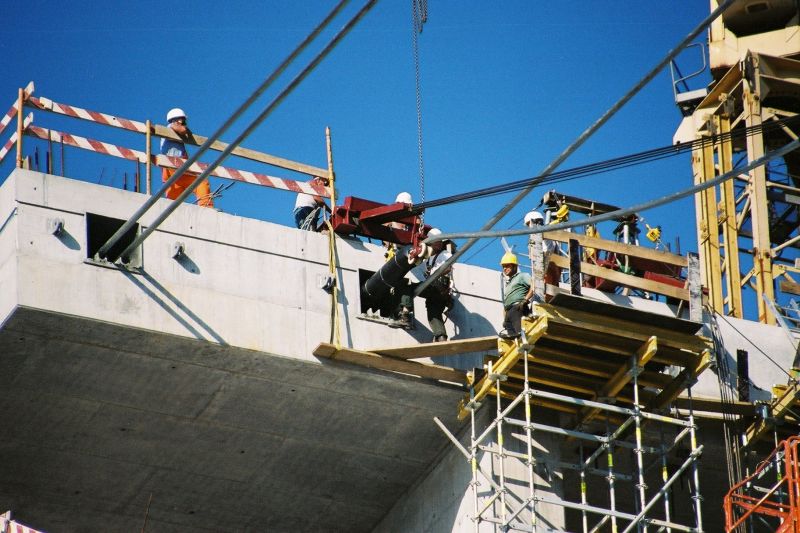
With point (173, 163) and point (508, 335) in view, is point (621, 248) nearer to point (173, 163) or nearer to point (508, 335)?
point (508, 335)

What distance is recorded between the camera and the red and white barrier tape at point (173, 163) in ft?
68.6

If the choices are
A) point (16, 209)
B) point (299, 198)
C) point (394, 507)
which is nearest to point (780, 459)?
point (394, 507)

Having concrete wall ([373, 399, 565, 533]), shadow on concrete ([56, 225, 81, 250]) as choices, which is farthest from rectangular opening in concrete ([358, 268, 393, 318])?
shadow on concrete ([56, 225, 81, 250])

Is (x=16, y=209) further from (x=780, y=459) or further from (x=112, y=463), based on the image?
(x=780, y=459)

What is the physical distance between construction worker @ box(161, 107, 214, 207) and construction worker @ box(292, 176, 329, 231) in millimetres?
1408

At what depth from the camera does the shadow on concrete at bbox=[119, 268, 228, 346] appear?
2005cm

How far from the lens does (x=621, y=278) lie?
21.9 meters

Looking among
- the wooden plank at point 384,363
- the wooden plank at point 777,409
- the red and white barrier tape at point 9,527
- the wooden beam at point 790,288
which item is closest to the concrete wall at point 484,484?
the wooden plank at point 384,363

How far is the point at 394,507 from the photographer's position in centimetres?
2420

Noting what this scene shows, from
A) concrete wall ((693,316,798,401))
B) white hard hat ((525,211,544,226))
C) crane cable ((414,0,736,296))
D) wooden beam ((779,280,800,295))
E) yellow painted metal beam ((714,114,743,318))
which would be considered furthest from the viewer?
yellow painted metal beam ((714,114,743,318))

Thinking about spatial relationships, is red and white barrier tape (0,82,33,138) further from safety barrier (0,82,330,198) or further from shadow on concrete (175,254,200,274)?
shadow on concrete (175,254,200,274)

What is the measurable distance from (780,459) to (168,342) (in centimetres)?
902

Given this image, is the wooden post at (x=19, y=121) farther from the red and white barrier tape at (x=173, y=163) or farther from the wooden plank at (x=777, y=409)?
the wooden plank at (x=777, y=409)

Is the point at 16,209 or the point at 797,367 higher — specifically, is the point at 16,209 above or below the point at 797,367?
below
